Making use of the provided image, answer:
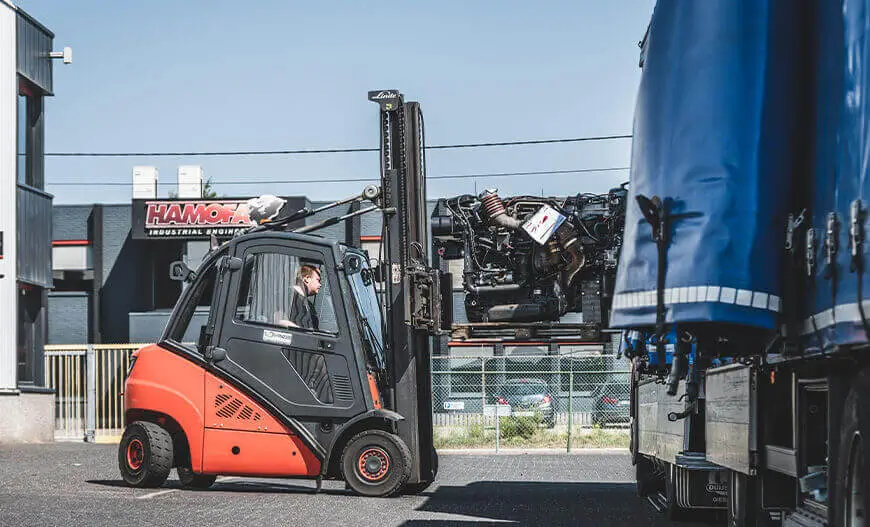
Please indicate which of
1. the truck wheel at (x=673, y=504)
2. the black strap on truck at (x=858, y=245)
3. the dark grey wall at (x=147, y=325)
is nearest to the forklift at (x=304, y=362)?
the truck wheel at (x=673, y=504)

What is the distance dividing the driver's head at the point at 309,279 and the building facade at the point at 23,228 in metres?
14.9

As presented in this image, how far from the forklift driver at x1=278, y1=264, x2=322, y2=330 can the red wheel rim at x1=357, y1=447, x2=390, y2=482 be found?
4.36 ft

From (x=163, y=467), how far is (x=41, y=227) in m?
16.6

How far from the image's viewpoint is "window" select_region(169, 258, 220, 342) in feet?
45.6

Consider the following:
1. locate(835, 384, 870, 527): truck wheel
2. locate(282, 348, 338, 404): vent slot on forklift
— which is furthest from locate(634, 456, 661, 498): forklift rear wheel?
locate(835, 384, 870, 527): truck wheel

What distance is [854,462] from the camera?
234 inches

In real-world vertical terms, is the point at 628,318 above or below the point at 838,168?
below

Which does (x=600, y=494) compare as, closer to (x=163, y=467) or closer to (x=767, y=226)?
(x=163, y=467)

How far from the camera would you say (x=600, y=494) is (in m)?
14.9

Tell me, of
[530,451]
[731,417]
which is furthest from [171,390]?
[530,451]

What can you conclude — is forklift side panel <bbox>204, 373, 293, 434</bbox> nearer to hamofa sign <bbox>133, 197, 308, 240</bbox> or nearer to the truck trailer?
the truck trailer

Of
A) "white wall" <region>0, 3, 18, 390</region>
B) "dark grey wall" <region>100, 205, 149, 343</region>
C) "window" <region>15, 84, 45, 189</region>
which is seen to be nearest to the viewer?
"white wall" <region>0, 3, 18, 390</region>

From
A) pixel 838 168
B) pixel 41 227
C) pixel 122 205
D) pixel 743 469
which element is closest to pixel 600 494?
pixel 743 469

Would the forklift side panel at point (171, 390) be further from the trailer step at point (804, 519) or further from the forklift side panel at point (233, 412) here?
the trailer step at point (804, 519)
